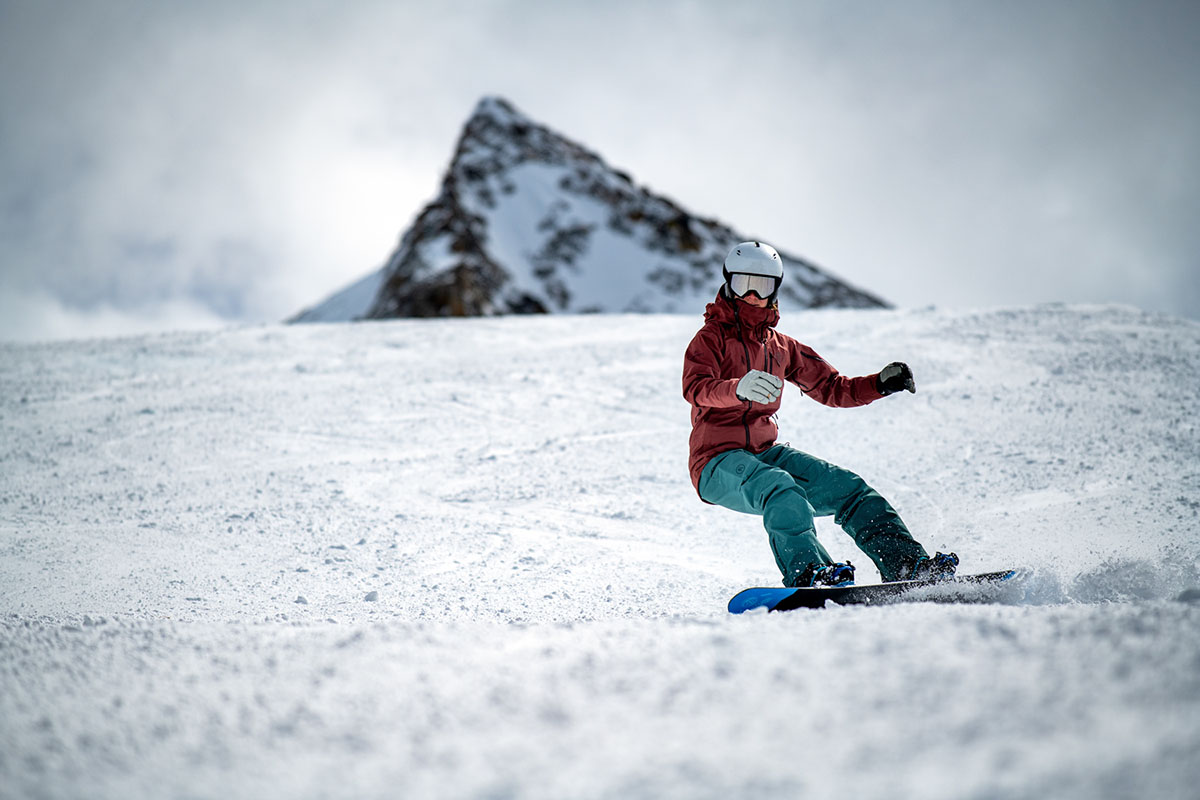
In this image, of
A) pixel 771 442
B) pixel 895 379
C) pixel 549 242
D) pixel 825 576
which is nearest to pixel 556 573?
pixel 771 442

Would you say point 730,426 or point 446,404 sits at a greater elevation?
point 446,404

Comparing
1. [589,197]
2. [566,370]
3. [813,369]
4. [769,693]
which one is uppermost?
[589,197]

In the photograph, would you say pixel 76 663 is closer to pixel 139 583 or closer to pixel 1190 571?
pixel 139 583

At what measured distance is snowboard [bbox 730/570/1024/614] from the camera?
2.43 metres

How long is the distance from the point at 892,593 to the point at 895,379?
3.35ft

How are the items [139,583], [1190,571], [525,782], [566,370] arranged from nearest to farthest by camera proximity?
1. [525,782]
2. [1190,571]
3. [139,583]
4. [566,370]

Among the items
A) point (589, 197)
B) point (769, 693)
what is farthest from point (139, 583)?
point (589, 197)

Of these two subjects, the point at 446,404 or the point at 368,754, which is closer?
the point at 368,754

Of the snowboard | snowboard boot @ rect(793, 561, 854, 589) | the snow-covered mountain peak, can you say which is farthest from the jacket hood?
the snow-covered mountain peak

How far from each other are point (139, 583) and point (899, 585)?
10.8 ft

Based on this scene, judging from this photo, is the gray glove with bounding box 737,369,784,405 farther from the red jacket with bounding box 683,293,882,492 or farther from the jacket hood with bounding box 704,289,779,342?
the jacket hood with bounding box 704,289,779,342

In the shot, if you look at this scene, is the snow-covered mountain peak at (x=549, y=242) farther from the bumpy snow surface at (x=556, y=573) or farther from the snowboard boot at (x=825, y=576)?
the snowboard boot at (x=825, y=576)

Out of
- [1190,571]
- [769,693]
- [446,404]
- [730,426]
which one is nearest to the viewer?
[769,693]

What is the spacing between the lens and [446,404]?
6.73 metres
